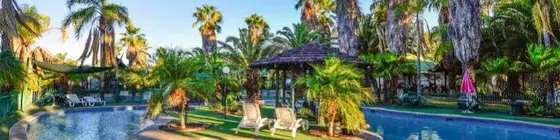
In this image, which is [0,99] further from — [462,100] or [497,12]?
[497,12]

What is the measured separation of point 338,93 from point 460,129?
20.1 ft

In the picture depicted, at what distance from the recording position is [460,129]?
511 inches

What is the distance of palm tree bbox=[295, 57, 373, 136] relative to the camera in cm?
911

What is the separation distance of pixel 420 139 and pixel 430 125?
11.6 ft

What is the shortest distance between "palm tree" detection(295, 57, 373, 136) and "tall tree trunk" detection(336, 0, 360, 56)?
15346 millimetres

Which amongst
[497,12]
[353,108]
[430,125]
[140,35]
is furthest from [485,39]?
[140,35]

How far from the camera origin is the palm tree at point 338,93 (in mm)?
9109

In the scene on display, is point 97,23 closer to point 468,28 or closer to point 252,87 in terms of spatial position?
point 252,87

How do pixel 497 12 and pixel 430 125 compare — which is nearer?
pixel 430 125

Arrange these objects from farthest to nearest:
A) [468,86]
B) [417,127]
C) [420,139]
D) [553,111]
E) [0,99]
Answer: [468,86] → [553,111] → [417,127] → [0,99] → [420,139]

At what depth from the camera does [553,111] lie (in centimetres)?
1441

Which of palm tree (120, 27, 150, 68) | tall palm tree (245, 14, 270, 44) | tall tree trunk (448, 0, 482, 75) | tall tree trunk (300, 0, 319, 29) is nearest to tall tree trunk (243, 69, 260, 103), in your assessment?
tall tree trunk (448, 0, 482, 75)

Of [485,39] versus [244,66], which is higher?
[485,39]

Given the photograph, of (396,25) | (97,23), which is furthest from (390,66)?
(97,23)
